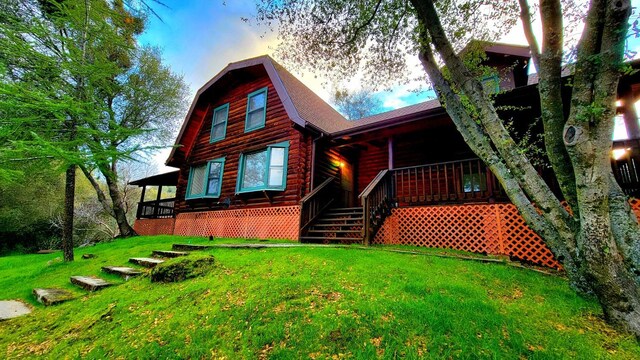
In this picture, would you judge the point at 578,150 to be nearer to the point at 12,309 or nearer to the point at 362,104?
the point at 12,309

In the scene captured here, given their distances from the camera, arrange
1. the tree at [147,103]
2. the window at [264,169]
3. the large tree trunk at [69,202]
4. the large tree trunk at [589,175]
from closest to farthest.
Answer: the large tree trunk at [589,175]
the large tree trunk at [69,202]
the window at [264,169]
the tree at [147,103]

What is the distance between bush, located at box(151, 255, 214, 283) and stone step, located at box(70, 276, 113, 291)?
3.02 feet

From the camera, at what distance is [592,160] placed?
8.42ft

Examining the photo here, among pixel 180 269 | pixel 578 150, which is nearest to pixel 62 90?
pixel 180 269

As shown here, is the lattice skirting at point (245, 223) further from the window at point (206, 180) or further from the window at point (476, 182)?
the window at point (476, 182)

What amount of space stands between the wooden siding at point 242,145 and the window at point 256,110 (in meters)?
0.22

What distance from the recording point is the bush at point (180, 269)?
415cm

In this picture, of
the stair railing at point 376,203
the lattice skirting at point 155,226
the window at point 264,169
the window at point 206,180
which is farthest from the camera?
the lattice skirting at point 155,226

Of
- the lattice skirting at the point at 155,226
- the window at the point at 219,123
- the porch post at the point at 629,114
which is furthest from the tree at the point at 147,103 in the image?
the porch post at the point at 629,114

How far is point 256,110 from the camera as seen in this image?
36.0 feet

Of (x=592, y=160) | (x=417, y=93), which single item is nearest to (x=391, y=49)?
(x=417, y=93)

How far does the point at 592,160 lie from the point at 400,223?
4742mm

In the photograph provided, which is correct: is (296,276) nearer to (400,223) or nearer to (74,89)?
(400,223)

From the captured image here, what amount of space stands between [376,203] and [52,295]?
6.80 metres
